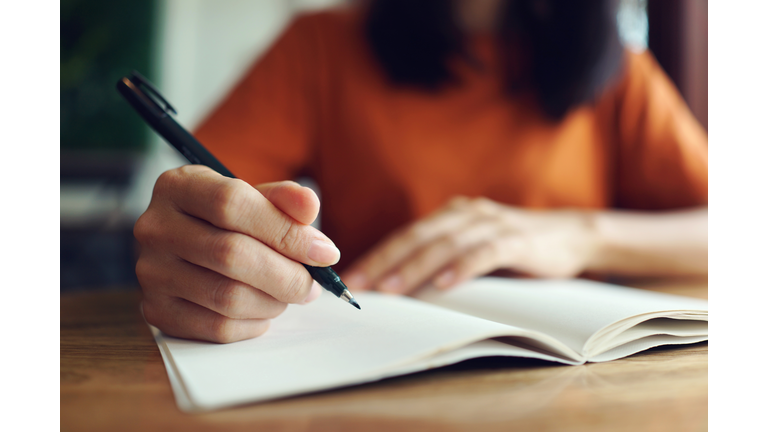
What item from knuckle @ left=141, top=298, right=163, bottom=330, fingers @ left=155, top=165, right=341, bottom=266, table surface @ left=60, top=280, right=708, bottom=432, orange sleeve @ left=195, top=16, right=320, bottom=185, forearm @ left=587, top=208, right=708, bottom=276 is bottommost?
table surface @ left=60, top=280, right=708, bottom=432

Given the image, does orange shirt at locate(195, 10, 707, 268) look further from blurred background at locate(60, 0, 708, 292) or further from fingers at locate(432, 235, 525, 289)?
blurred background at locate(60, 0, 708, 292)

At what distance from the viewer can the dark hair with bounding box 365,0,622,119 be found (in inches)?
34.2

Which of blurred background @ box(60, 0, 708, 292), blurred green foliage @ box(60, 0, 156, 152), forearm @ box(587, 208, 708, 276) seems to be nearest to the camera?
forearm @ box(587, 208, 708, 276)

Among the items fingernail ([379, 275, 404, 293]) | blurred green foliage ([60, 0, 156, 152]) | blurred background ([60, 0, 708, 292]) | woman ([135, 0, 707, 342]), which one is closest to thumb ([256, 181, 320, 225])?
fingernail ([379, 275, 404, 293])

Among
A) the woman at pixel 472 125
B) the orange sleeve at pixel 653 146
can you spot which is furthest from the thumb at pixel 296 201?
the orange sleeve at pixel 653 146

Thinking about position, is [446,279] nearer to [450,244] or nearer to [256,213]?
[450,244]

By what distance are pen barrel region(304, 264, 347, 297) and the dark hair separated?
0.63 metres

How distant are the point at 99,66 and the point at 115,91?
15 cm

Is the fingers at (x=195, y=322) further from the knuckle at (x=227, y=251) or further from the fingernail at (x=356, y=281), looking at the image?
the fingernail at (x=356, y=281)

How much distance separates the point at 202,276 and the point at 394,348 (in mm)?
151

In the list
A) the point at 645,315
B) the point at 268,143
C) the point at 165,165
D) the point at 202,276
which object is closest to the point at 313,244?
the point at 202,276

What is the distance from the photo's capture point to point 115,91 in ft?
7.91
